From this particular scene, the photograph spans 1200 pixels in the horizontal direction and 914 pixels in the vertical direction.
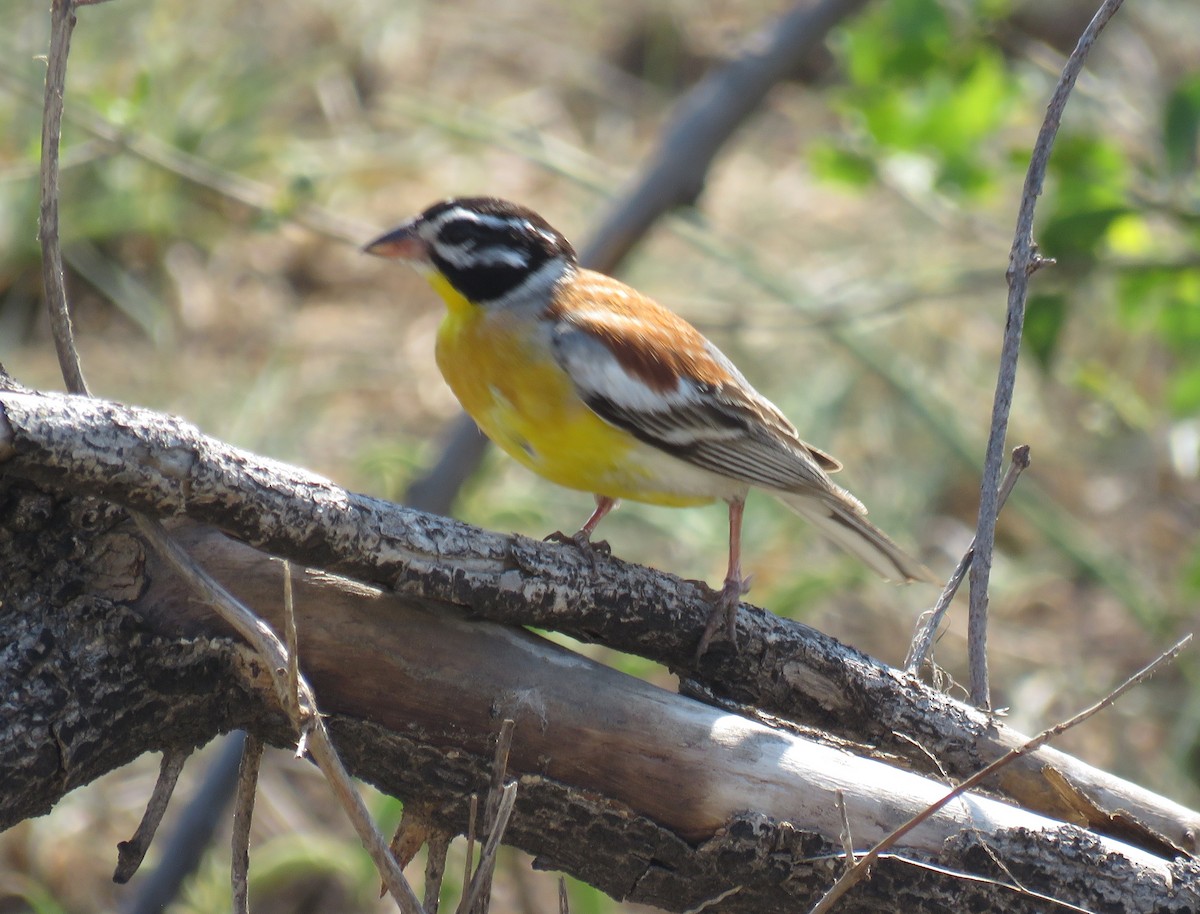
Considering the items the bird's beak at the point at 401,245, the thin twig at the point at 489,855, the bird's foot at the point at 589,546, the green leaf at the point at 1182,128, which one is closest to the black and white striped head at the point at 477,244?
the bird's beak at the point at 401,245

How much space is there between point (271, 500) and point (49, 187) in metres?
0.60

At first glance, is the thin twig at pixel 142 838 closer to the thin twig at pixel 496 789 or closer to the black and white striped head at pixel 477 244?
the thin twig at pixel 496 789

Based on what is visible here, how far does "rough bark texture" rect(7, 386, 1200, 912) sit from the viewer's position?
198 centimetres

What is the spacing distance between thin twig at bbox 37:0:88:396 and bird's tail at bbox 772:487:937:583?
2190 millimetres

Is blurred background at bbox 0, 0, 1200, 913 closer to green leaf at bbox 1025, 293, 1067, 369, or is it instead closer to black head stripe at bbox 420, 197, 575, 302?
green leaf at bbox 1025, 293, 1067, 369

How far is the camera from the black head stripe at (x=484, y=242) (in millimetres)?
3725

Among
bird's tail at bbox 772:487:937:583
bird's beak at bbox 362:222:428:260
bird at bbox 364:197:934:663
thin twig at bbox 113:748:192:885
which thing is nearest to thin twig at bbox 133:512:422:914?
thin twig at bbox 113:748:192:885

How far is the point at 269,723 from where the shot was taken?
2234 millimetres

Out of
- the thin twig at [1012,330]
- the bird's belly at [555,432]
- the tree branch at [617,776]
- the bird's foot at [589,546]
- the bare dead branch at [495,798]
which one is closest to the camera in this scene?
the bare dead branch at [495,798]

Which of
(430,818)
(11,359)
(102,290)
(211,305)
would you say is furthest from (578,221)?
(430,818)

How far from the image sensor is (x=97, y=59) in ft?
23.6

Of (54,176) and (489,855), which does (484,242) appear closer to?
(54,176)

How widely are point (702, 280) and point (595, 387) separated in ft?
15.8

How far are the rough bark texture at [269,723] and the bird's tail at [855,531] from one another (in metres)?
1.36
